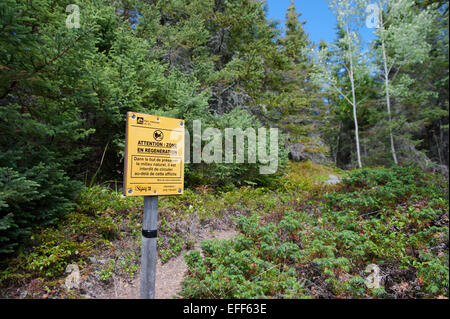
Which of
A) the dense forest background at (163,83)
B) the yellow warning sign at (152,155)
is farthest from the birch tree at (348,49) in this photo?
the yellow warning sign at (152,155)

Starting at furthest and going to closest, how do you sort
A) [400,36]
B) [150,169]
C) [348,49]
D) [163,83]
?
[348,49], [400,36], [163,83], [150,169]

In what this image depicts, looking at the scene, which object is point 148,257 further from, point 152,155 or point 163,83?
point 163,83

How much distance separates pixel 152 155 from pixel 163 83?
445cm

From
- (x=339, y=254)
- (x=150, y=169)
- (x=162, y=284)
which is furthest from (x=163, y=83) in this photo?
(x=339, y=254)

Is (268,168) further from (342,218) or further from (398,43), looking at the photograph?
(398,43)

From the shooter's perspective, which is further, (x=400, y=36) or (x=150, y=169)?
(x=400, y=36)

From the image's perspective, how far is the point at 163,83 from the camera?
6.52 m

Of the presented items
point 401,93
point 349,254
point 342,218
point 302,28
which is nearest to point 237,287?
point 349,254

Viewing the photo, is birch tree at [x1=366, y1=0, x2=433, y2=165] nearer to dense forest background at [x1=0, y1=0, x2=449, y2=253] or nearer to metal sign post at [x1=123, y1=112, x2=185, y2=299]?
dense forest background at [x1=0, y1=0, x2=449, y2=253]

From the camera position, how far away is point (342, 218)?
15.6 feet

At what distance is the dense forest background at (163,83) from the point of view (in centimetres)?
343

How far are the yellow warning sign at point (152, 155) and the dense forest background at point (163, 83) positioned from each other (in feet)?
4.97

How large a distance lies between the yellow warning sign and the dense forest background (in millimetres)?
1516

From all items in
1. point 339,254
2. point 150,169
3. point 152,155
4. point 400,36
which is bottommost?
point 339,254
